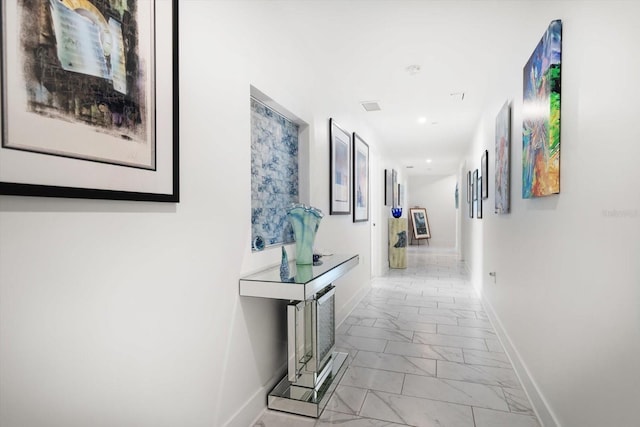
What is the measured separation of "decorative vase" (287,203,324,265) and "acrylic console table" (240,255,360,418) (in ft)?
0.27

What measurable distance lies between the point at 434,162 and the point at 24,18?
9094 mm

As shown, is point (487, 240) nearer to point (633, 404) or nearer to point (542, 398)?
point (542, 398)

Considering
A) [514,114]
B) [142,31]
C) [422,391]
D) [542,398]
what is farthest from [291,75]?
[542,398]

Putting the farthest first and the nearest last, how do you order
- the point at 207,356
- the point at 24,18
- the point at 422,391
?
the point at 422,391 → the point at 207,356 → the point at 24,18

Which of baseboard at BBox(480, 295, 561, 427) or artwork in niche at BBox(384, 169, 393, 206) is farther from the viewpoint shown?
artwork in niche at BBox(384, 169, 393, 206)

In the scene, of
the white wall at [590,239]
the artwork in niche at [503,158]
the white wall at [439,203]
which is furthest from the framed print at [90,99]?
the white wall at [439,203]

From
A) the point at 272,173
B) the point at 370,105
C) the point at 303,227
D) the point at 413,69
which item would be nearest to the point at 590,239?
the point at 303,227

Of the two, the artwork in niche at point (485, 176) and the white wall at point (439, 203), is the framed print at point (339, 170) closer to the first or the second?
the artwork in niche at point (485, 176)

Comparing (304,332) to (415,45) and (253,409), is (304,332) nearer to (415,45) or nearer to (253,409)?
(253,409)

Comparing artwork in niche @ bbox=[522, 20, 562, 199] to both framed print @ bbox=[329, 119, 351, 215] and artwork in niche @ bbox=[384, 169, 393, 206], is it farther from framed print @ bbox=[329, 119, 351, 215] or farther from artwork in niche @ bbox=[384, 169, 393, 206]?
artwork in niche @ bbox=[384, 169, 393, 206]

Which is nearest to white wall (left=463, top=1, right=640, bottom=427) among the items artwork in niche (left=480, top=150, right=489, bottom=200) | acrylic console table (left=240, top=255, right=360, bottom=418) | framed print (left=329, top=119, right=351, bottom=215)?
acrylic console table (left=240, top=255, right=360, bottom=418)

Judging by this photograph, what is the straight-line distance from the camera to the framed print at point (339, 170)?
3.27 meters

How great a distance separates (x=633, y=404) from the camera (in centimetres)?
102

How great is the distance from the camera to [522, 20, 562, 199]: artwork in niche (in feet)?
5.28
